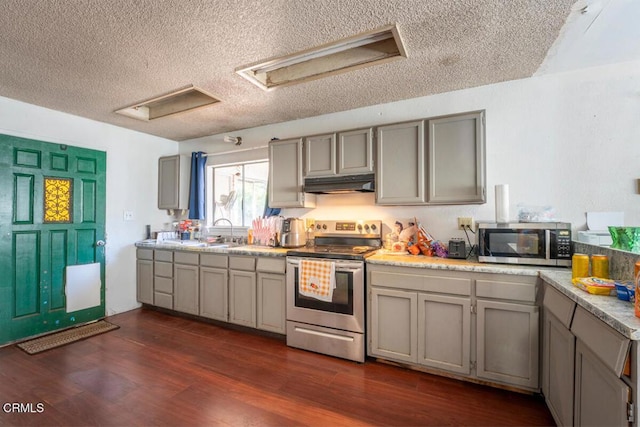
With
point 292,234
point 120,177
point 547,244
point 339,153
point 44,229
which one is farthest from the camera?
point 120,177

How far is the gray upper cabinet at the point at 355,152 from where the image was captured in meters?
2.76

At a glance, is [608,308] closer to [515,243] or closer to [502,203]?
[515,243]

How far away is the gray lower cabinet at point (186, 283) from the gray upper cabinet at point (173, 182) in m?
0.93

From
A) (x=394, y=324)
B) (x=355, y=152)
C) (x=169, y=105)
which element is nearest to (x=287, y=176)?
(x=355, y=152)

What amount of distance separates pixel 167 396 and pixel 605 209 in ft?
11.8

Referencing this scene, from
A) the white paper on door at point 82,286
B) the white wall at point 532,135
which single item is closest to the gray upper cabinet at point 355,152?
the white wall at point 532,135

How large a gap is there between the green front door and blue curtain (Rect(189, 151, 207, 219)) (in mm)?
1030

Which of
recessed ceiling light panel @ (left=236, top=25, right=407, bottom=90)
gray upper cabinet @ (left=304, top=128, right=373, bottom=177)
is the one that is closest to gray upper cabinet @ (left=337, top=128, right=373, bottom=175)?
gray upper cabinet @ (left=304, top=128, right=373, bottom=177)

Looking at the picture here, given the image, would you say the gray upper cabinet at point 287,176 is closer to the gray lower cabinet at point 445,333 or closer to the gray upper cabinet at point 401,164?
the gray upper cabinet at point 401,164

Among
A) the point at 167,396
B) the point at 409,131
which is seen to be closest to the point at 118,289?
the point at 167,396

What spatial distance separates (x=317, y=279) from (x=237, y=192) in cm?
212

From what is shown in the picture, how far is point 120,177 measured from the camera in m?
3.72

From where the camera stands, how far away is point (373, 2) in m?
1.57

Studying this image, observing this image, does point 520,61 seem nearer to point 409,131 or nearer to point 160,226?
point 409,131
